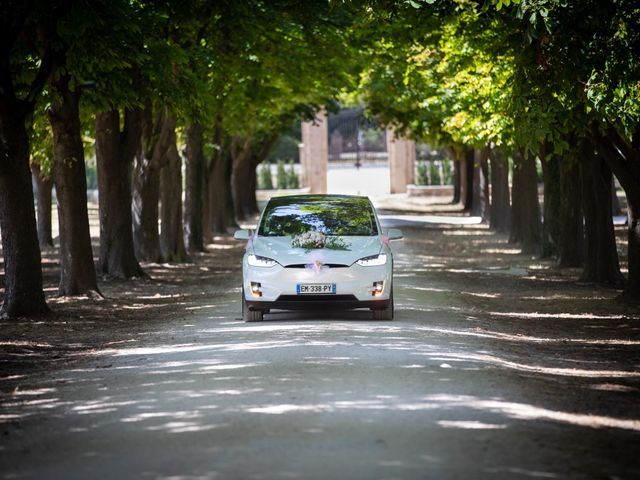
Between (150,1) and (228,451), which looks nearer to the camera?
(228,451)

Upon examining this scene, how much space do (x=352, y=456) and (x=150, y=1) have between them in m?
14.8

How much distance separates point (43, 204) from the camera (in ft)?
133

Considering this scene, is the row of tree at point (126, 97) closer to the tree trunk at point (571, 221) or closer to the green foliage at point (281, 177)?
the tree trunk at point (571, 221)

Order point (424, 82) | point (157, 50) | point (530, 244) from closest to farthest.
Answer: point (157, 50)
point (530, 244)
point (424, 82)

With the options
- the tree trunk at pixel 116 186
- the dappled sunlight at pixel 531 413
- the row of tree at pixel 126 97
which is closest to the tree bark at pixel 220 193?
the row of tree at pixel 126 97

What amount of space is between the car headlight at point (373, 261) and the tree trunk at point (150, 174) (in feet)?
43.9

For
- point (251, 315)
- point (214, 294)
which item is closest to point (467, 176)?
point (214, 294)

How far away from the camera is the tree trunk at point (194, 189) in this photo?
35.2m

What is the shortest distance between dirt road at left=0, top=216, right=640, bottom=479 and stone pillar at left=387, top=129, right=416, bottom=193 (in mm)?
70159

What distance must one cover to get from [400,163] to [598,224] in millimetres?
64976

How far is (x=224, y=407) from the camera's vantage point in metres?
9.68

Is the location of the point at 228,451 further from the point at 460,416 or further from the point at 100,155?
the point at 100,155

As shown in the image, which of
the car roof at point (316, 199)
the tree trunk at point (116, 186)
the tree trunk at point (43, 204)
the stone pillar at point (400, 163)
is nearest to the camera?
the car roof at point (316, 199)

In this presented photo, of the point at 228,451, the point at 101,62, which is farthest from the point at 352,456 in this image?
the point at 101,62
